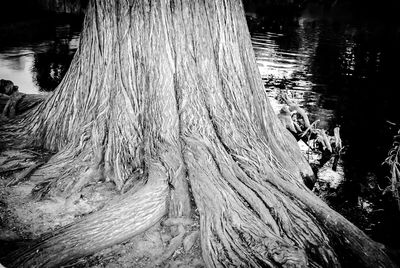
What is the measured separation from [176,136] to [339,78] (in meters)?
7.54

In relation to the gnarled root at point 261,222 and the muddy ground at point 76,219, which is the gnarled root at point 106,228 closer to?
the muddy ground at point 76,219

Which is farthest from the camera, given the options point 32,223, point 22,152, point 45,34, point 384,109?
point 45,34

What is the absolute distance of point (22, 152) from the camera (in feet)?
10.8

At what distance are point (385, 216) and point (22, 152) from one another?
173 inches

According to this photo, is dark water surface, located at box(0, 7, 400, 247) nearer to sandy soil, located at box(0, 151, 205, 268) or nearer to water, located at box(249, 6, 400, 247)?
water, located at box(249, 6, 400, 247)

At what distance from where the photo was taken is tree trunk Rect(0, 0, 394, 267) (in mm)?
2275

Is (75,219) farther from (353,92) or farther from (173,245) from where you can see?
(353,92)

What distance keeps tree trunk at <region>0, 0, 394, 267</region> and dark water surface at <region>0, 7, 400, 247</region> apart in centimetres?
137

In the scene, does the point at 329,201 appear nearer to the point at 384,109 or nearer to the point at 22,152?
the point at 22,152

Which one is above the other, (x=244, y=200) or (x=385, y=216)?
(x=244, y=200)

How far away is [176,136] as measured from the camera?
2.79 metres

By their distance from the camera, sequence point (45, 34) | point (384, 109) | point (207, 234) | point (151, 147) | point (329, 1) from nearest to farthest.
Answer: point (207, 234)
point (151, 147)
point (384, 109)
point (45, 34)
point (329, 1)

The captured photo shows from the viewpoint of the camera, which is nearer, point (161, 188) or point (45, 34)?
point (161, 188)

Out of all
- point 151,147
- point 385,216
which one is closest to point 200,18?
point 151,147
